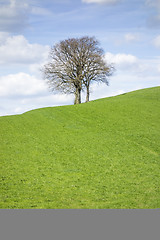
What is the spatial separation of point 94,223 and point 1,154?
14453mm

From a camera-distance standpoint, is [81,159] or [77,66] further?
[77,66]

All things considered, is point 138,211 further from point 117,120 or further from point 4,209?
point 117,120

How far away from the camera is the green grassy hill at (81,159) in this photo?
17.3m

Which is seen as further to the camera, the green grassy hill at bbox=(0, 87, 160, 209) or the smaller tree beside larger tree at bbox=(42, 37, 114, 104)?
the smaller tree beside larger tree at bbox=(42, 37, 114, 104)

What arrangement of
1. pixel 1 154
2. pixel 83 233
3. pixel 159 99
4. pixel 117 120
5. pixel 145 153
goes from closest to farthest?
pixel 83 233
pixel 1 154
pixel 145 153
pixel 117 120
pixel 159 99

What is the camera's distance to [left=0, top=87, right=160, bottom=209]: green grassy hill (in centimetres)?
1731

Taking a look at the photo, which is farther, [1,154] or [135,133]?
[135,133]

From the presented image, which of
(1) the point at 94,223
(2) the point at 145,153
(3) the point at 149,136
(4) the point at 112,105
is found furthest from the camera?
(4) the point at 112,105

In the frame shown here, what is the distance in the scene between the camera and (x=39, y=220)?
1312 cm

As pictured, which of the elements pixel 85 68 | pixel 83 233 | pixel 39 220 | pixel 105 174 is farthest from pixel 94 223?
pixel 85 68

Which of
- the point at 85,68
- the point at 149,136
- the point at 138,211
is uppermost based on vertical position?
the point at 85,68

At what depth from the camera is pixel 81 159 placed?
24875 millimetres

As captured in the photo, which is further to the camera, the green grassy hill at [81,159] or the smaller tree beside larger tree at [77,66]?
the smaller tree beside larger tree at [77,66]

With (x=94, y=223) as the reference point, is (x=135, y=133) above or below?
above
